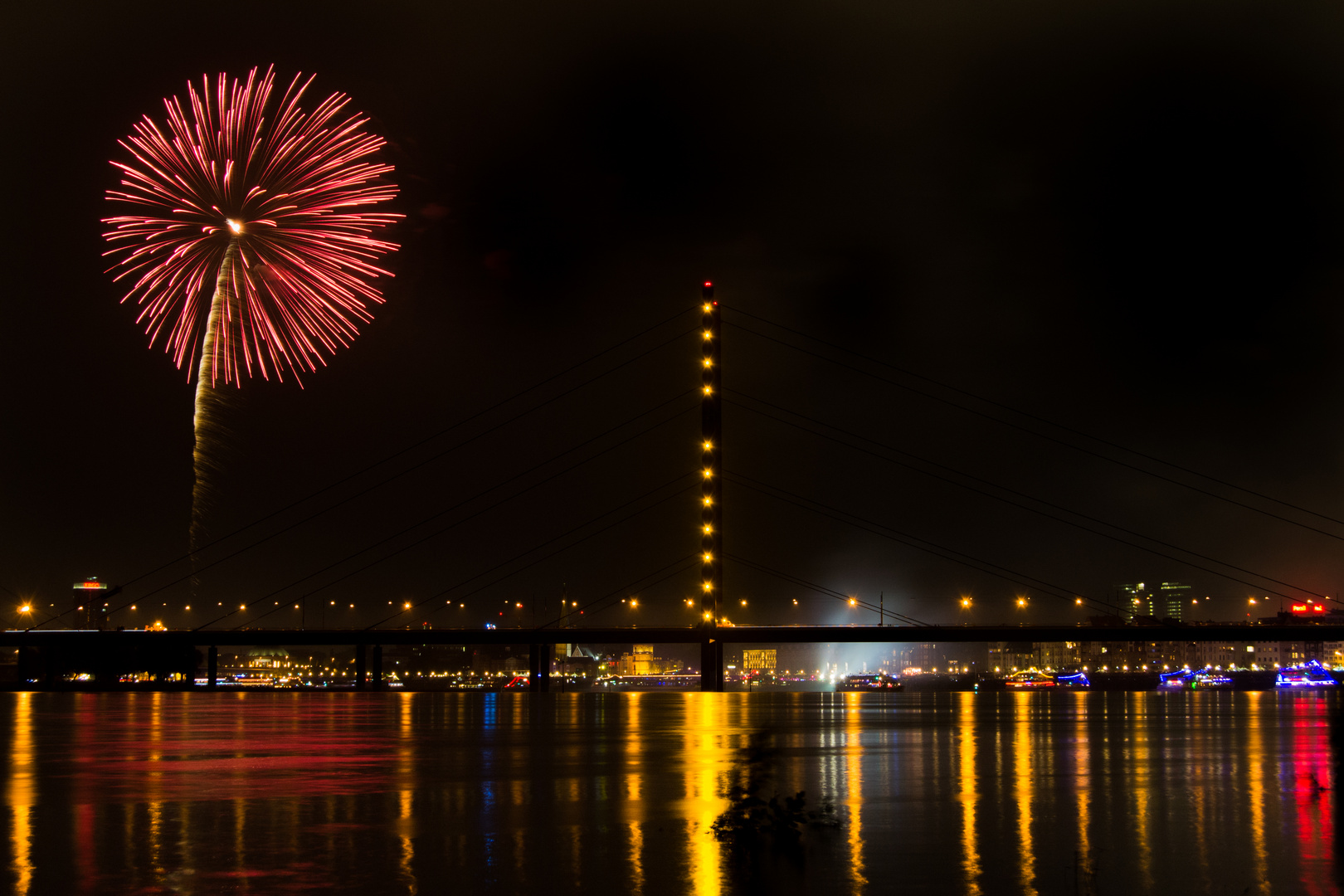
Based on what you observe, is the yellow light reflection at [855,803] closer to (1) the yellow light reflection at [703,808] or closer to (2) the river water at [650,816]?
(2) the river water at [650,816]

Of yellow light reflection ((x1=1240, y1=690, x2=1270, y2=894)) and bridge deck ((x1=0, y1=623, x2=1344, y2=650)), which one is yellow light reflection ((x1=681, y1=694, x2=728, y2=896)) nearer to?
yellow light reflection ((x1=1240, y1=690, x2=1270, y2=894))

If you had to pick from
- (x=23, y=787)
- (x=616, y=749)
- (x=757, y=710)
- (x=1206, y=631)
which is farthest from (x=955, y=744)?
(x=1206, y=631)

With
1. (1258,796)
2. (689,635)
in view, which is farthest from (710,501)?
(1258,796)

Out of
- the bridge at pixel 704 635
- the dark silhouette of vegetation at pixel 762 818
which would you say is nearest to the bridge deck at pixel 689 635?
the bridge at pixel 704 635

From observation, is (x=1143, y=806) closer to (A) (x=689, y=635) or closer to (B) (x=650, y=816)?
(B) (x=650, y=816)

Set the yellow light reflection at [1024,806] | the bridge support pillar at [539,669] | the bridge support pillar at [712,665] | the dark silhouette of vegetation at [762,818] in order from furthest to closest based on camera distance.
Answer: the bridge support pillar at [539,669] → the bridge support pillar at [712,665] → the dark silhouette of vegetation at [762,818] → the yellow light reflection at [1024,806]

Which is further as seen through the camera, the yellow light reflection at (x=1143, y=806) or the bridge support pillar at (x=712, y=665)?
the bridge support pillar at (x=712, y=665)

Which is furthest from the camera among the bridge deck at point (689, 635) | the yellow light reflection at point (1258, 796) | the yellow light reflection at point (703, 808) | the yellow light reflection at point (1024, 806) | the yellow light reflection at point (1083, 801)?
the bridge deck at point (689, 635)

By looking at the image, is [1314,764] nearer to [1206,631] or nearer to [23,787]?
[23,787]
